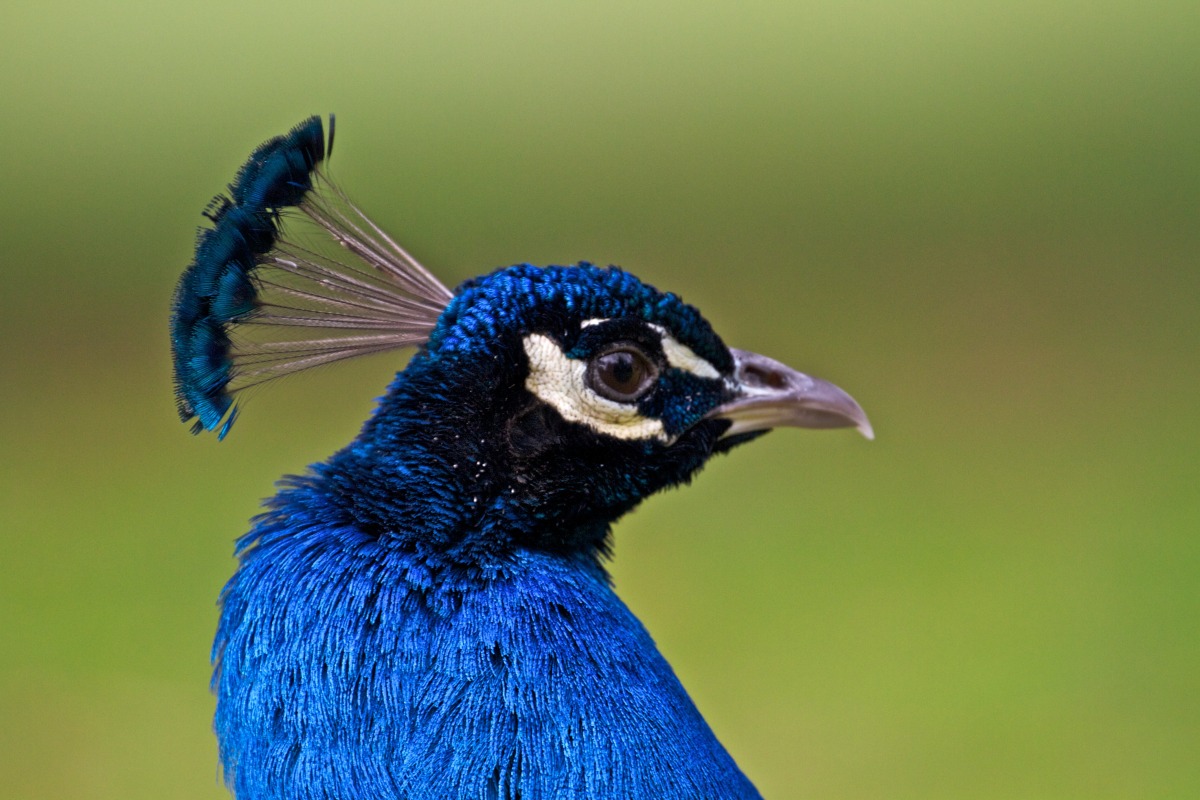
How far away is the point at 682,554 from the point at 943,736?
104 cm

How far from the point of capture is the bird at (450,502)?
1.00 meters

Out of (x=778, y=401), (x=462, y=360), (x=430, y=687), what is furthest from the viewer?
(x=778, y=401)

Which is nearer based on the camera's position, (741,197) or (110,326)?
(110,326)

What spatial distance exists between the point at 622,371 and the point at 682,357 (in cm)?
7

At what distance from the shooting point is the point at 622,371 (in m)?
1.18

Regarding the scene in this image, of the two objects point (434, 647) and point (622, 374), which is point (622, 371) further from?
point (434, 647)

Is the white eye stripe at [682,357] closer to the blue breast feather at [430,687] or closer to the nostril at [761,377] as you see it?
the nostril at [761,377]

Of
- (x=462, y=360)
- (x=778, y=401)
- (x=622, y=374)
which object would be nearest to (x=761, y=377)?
(x=778, y=401)

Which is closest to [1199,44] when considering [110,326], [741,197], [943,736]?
[741,197]

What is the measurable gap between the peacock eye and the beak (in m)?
0.09

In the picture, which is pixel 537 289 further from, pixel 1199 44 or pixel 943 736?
pixel 1199 44

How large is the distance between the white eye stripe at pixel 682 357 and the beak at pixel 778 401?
40 mm

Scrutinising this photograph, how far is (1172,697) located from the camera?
3.13m

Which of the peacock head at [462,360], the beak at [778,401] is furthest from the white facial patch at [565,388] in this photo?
the beak at [778,401]
